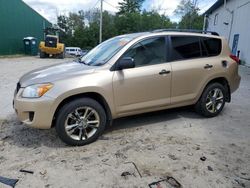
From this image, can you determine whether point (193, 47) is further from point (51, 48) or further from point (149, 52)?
point (51, 48)

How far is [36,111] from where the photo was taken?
3779mm

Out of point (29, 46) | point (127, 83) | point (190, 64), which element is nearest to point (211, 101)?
point (190, 64)

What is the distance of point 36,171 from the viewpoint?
3352 mm

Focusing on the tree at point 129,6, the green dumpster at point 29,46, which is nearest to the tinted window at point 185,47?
the green dumpster at point 29,46

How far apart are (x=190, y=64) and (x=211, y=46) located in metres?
0.77

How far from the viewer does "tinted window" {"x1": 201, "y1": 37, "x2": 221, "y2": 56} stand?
205 inches

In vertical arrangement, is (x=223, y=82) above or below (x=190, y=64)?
below

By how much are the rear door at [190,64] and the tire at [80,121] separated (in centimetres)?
150

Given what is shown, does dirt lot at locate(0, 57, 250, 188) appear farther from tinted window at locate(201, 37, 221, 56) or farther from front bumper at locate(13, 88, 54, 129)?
tinted window at locate(201, 37, 221, 56)

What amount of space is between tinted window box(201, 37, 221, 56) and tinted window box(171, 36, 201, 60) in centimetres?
14

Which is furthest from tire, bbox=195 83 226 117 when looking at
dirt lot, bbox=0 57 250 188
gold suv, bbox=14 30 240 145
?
dirt lot, bbox=0 57 250 188

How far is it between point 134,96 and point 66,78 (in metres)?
1.16

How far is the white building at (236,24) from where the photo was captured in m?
17.0

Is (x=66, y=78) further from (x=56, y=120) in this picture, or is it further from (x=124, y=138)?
(x=124, y=138)
